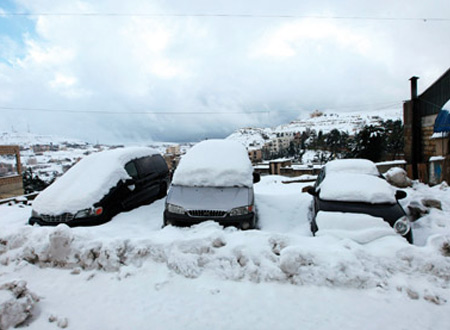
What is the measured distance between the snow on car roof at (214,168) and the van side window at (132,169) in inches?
63.8

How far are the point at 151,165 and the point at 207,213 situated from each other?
366 cm

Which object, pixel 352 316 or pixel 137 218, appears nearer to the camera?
pixel 352 316

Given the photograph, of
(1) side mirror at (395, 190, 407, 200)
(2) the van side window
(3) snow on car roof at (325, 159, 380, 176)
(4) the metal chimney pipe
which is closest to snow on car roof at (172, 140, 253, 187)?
(2) the van side window

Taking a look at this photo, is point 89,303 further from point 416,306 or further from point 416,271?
point 416,271

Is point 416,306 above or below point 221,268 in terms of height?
below

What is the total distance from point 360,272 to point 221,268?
5.61ft

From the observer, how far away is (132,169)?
21.6ft

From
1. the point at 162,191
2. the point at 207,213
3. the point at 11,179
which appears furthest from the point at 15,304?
the point at 11,179

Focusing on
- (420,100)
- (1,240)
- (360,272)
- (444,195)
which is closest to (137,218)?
(1,240)

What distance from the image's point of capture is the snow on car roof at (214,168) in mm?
5148

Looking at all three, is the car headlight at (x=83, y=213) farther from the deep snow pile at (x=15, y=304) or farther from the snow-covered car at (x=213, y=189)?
the deep snow pile at (x=15, y=304)

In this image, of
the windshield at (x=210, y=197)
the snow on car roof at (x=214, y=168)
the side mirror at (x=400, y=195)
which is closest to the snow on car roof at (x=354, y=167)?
the side mirror at (x=400, y=195)

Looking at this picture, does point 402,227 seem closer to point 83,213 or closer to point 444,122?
point 83,213

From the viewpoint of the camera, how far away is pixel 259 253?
3289mm
